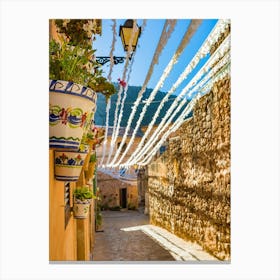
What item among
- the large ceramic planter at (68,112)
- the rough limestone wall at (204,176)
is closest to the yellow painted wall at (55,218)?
the large ceramic planter at (68,112)

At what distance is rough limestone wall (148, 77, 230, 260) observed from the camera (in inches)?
153

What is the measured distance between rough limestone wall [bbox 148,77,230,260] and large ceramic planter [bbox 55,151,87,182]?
98.7 inches

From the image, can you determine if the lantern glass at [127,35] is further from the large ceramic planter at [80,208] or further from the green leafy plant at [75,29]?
the large ceramic planter at [80,208]

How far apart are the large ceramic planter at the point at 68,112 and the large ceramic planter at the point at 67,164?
118 millimetres

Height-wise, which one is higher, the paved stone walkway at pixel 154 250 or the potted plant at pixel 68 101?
the potted plant at pixel 68 101

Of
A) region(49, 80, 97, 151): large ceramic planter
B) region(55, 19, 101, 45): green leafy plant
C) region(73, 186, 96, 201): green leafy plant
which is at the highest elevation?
region(55, 19, 101, 45): green leafy plant

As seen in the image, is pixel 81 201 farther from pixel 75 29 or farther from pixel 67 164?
pixel 75 29

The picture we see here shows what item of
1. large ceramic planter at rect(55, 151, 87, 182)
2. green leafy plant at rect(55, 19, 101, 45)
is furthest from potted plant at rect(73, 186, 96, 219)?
green leafy plant at rect(55, 19, 101, 45)

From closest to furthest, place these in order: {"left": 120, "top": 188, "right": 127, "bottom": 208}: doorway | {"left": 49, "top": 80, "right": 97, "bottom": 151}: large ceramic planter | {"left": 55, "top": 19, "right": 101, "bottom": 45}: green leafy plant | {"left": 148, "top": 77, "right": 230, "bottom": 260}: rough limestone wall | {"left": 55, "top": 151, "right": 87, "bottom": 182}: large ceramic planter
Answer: {"left": 49, "top": 80, "right": 97, "bottom": 151}: large ceramic planter, {"left": 55, "top": 151, "right": 87, "bottom": 182}: large ceramic planter, {"left": 55, "top": 19, "right": 101, "bottom": 45}: green leafy plant, {"left": 148, "top": 77, "right": 230, "bottom": 260}: rough limestone wall, {"left": 120, "top": 188, "right": 127, "bottom": 208}: doorway

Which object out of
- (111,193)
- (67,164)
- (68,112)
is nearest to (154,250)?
(67,164)

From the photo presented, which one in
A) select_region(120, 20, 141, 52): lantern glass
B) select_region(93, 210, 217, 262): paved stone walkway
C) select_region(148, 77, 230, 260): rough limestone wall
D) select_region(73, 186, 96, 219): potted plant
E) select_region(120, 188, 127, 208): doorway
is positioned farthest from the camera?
select_region(120, 188, 127, 208): doorway

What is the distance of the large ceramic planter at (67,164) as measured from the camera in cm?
143

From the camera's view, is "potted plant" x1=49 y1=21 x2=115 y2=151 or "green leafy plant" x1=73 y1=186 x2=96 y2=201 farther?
"green leafy plant" x1=73 y1=186 x2=96 y2=201

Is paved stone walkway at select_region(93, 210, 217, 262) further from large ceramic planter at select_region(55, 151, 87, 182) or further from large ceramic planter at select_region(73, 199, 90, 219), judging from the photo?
large ceramic planter at select_region(55, 151, 87, 182)
